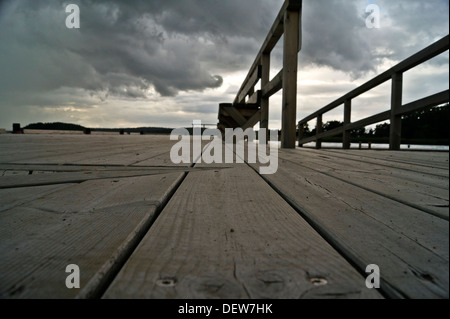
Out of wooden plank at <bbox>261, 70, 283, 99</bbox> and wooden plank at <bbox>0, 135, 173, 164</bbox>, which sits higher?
wooden plank at <bbox>261, 70, 283, 99</bbox>

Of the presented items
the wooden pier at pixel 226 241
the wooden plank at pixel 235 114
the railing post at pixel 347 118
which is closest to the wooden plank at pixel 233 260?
the wooden pier at pixel 226 241

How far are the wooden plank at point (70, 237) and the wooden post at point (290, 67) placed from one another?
3.47 metres

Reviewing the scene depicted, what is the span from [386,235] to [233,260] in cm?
35

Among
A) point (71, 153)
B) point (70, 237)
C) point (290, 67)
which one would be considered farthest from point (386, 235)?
point (290, 67)

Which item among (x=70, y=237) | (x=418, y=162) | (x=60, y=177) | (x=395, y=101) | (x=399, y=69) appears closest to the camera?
(x=70, y=237)

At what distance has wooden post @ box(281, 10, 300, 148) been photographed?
165 inches

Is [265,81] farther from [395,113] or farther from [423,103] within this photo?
[423,103]

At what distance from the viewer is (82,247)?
58 centimetres

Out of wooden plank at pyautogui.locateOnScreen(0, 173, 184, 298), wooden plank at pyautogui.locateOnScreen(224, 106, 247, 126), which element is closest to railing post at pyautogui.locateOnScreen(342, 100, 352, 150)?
wooden plank at pyautogui.locateOnScreen(224, 106, 247, 126)

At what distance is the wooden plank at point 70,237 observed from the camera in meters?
0.45

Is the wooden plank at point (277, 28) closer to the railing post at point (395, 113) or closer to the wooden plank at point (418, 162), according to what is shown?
the railing post at point (395, 113)

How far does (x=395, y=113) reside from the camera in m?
3.83

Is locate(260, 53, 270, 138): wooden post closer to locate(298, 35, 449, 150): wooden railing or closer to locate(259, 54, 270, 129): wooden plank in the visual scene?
locate(259, 54, 270, 129): wooden plank
